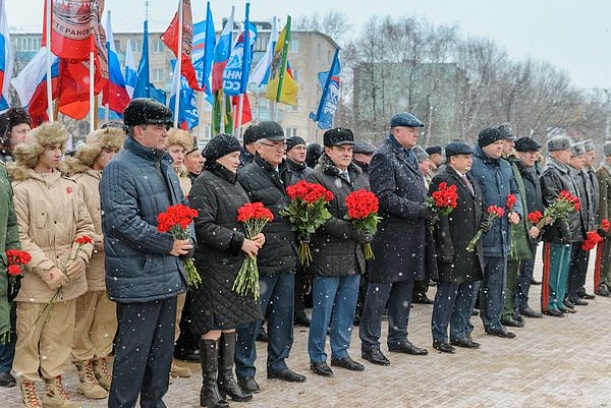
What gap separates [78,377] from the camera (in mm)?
6695

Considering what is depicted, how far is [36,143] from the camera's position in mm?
5551

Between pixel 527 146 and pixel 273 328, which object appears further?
pixel 527 146

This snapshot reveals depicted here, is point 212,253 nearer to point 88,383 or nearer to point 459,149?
point 88,383

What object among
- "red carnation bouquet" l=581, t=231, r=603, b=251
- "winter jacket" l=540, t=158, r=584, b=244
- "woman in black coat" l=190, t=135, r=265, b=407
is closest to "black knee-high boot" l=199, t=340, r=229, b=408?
"woman in black coat" l=190, t=135, r=265, b=407

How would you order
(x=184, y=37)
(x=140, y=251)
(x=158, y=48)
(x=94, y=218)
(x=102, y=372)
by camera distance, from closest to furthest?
(x=140, y=251) → (x=94, y=218) → (x=102, y=372) → (x=184, y=37) → (x=158, y=48)

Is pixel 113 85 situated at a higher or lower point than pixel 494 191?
higher

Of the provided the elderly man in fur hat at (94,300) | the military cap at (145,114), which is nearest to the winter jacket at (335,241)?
the elderly man in fur hat at (94,300)

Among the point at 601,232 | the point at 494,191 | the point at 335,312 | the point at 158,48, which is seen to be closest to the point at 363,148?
the point at 494,191

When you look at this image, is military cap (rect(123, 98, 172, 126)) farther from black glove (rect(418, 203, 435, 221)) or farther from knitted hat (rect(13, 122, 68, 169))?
black glove (rect(418, 203, 435, 221))

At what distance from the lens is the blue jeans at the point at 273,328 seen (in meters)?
6.33

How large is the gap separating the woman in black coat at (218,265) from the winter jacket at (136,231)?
0.70 metres

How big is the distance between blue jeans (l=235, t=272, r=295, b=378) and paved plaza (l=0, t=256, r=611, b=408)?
0.23 m

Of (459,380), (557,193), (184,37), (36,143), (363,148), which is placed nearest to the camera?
(36,143)

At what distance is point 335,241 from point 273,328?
0.97 metres
